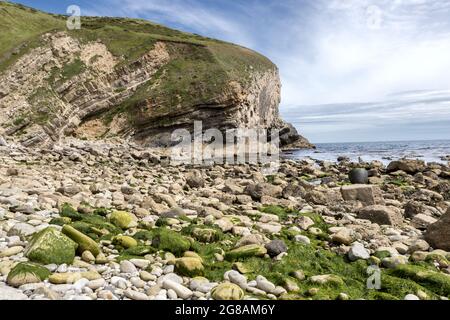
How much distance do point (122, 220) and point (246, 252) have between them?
3.74 meters

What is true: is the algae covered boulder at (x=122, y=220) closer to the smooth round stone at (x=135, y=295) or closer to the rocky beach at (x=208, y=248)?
the rocky beach at (x=208, y=248)

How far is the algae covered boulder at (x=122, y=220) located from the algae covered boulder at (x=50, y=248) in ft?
8.89

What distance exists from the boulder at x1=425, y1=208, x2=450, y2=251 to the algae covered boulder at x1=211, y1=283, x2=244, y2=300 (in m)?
6.92

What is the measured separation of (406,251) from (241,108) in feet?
154

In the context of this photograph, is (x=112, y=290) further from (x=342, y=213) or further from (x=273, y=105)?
(x=273, y=105)

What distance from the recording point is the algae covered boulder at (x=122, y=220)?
31.9ft

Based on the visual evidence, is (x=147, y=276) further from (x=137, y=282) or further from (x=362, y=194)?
(x=362, y=194)

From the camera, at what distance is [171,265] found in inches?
278

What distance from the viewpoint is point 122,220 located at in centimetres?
984

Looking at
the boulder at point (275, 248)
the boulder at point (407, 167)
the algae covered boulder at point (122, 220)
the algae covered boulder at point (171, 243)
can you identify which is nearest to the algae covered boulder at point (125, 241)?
the algae covered boulder at point (171, 243)

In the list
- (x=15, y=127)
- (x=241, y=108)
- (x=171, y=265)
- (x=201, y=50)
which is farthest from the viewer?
(x=201, y=50)

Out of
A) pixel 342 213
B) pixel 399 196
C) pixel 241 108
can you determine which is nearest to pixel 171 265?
pixel 342 213

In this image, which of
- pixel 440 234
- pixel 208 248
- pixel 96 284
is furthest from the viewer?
pixel 440 234

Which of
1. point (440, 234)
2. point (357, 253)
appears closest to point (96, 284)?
point (357, 253)
